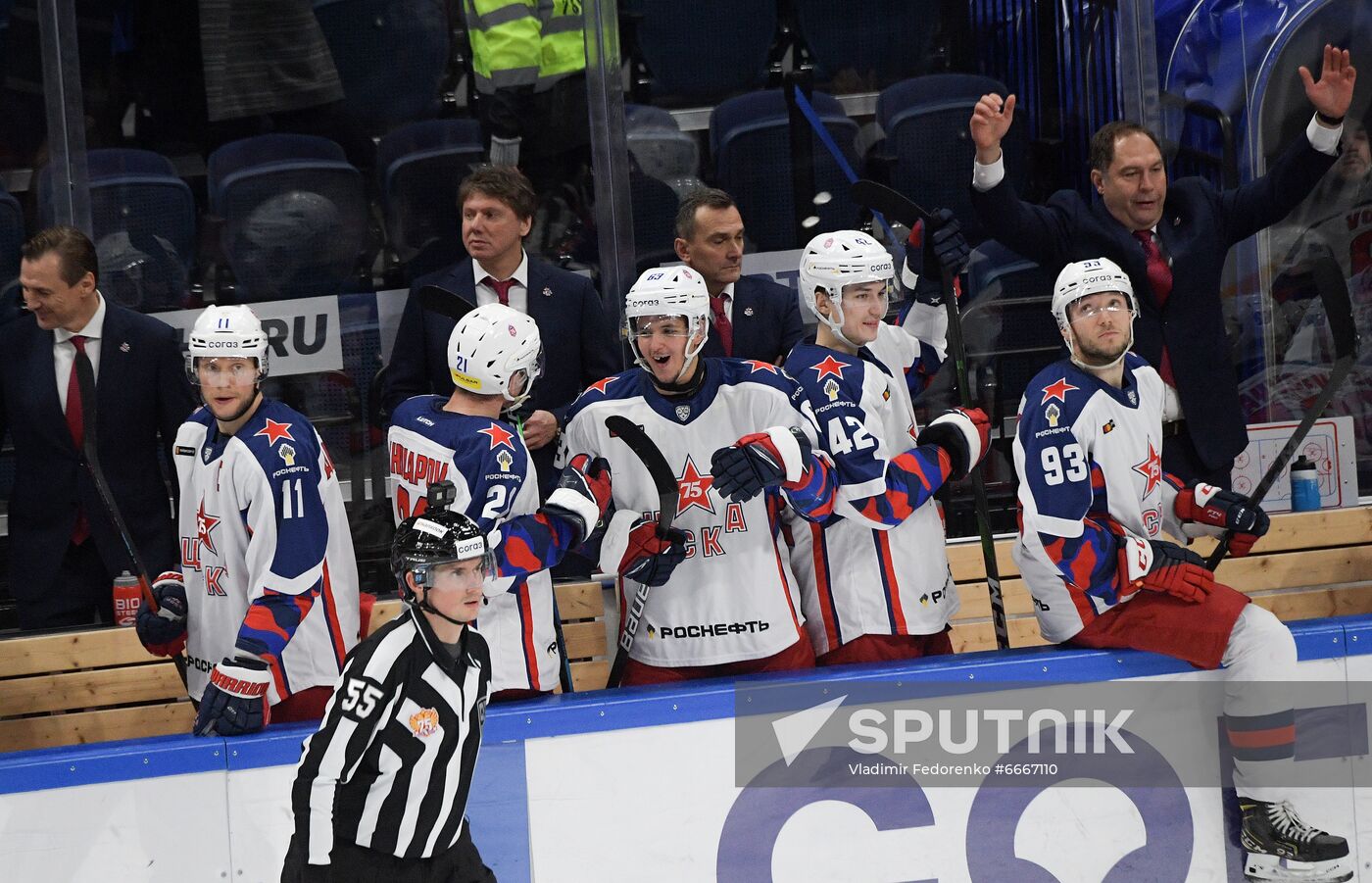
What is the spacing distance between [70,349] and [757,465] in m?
2.00

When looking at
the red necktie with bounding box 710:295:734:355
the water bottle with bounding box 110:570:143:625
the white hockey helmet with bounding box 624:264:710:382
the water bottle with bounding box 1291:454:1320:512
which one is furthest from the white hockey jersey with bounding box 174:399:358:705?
the water bottle with bounding box 1291:454:1320:512

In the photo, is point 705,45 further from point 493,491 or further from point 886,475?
point 493,491

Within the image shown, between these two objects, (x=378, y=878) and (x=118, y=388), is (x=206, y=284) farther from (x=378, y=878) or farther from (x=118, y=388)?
(x=378, y=878)

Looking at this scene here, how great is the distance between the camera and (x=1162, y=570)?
303 centimetres

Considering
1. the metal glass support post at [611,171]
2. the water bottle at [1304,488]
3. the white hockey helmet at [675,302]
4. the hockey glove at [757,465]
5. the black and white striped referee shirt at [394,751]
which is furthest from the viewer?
the water bottle at [1304,488]

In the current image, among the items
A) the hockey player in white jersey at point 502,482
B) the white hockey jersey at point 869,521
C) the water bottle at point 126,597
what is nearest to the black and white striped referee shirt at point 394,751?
the hockey player in white jersey at point 502,482

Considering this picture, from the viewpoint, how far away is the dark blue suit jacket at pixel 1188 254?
3.79 m

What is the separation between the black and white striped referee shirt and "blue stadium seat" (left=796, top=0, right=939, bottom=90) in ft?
9.22

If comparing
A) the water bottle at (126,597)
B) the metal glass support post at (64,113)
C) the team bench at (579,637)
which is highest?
the metal glass support post at (64,113)

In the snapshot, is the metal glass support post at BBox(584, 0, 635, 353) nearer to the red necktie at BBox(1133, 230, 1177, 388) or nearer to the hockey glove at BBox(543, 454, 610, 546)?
the hockey glove at BBox(543, 454, 610, 546)

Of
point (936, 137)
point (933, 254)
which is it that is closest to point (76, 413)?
point (933, 254)

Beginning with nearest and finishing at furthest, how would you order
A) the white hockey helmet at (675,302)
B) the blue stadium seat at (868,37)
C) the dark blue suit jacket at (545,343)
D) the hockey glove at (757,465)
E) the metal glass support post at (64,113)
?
the hockey glove at (757,465), the white hockey helmet at (675,302), the dark blue suit jacket at (545,343), the metal glass support post at (64,113), the blue stadium seat at (868,37)

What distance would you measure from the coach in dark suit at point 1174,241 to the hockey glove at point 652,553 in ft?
4.28

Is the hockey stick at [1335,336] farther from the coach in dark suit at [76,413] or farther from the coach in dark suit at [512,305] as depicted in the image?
the coach in dark suit at [76,413]
